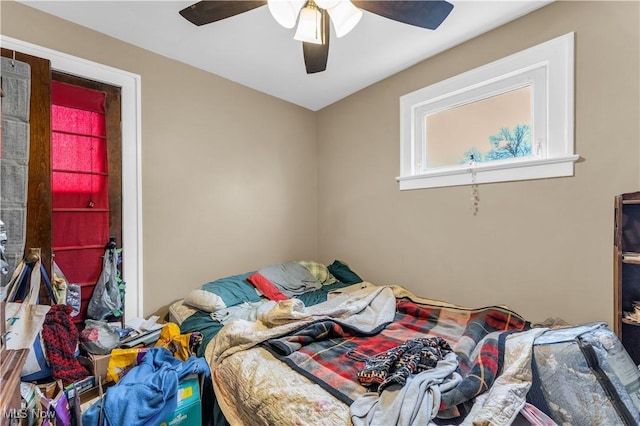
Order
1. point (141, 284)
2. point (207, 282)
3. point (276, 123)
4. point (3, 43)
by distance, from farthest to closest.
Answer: point (276, 123) → point (207, 282) → point (141, 284) → point (3, 43)

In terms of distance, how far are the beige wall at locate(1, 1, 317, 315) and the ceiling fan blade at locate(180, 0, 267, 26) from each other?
1019 millimetres

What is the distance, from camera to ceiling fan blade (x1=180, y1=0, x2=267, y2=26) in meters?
1.34

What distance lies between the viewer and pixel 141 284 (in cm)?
214

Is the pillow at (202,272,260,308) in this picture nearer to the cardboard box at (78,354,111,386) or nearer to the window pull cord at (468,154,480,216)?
the cardboard box at (78,354,111,386)

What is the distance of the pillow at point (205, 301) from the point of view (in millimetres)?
2072

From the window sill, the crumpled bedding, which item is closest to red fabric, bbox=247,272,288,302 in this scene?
the crumpled bedding

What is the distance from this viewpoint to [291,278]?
2.70 metres

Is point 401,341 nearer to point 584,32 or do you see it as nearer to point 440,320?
point 440,320

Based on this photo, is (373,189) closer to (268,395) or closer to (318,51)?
(318,51)

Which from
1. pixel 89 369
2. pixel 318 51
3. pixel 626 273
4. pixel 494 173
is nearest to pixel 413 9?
pixel 318 51

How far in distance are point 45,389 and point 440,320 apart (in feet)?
7.07

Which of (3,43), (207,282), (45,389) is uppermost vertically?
(3,43)

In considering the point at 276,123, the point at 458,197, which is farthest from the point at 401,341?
the point at 276,123

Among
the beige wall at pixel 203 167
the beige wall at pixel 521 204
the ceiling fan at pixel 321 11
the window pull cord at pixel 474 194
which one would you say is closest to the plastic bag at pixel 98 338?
the beige wall at pixel 203 167
